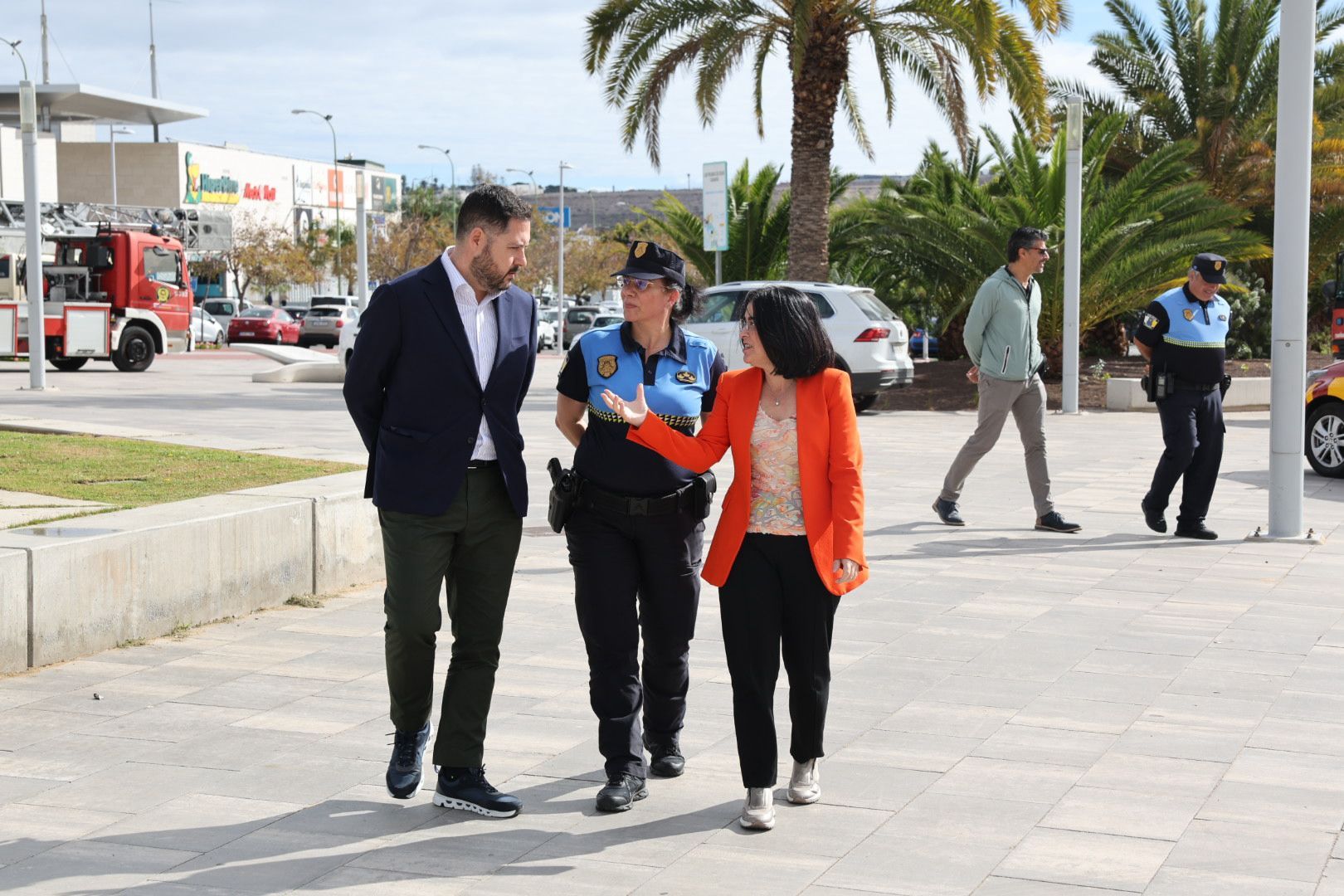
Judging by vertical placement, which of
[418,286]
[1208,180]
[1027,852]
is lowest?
[1027,852]

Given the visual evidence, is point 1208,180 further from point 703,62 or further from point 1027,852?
point 1027,852

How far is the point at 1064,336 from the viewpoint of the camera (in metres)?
20.0

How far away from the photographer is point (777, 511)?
180 inches

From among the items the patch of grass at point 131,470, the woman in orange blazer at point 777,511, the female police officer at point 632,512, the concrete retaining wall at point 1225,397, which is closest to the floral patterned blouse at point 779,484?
the woman in orange blazer at point 777,511

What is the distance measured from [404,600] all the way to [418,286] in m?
0.92

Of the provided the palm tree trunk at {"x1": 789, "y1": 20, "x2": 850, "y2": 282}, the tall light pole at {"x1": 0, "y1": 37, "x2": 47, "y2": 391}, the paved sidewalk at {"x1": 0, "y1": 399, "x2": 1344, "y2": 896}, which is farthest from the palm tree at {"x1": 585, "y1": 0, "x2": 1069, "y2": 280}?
the paved sidewalk at {"x1": 0, "y1": 399, "x2": 1344, "y2": 896}

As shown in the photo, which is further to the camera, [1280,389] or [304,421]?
[304,421]

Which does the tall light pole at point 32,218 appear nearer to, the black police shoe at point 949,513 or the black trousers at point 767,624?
the black police shoe at point 949,513

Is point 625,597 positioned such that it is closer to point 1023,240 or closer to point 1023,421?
point 1023,240

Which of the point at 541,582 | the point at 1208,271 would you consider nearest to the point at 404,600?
the point at 541,582

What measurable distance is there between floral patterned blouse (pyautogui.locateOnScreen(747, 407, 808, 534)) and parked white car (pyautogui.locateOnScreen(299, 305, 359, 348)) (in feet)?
147

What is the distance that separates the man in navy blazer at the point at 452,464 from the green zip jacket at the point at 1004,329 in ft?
19.2

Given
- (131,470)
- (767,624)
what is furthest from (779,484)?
(131,470)

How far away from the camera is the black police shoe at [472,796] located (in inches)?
181
